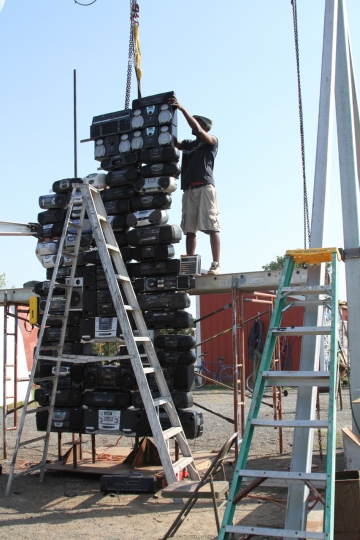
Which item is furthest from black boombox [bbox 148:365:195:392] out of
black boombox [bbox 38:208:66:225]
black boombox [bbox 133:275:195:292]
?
black boombox [bbox 38:208:66:225]

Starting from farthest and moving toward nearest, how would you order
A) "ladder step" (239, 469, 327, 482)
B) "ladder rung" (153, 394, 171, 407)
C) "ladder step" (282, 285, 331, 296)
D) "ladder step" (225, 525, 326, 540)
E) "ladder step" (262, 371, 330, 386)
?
"ladder rung" (153, 394, 171, 407)
"ladder step" (282, 285, 331, 296)
"ladder step" (262, 371, 330, 386)
"ladder step" (239, 469, 327, 482)
"ladder step" (225, 525, 326, 540)

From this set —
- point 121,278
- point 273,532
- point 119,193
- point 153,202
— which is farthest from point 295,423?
point 119,193

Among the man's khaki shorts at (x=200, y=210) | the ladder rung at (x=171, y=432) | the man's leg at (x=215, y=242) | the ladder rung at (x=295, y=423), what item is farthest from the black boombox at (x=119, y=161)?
the ladder rung at (x=295, y=423)

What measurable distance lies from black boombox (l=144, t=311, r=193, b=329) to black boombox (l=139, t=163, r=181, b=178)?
1794mm

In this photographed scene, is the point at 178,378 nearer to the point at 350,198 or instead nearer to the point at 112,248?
the point at 112,248

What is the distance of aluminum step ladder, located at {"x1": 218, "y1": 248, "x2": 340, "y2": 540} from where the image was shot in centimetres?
390

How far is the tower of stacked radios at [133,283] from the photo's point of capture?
7.77 m

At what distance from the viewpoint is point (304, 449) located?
479 centimetres

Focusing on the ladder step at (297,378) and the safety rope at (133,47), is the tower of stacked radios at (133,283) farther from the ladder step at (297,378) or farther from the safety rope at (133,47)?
the ladder step at (297,378)

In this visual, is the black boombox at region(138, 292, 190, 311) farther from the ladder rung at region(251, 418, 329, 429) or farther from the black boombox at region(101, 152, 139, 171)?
the ladder rung at region(251, 418, 329, 429)

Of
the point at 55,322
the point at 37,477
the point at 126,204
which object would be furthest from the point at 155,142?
the point at 37,477

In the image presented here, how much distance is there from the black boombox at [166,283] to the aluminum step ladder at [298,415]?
8.06ft

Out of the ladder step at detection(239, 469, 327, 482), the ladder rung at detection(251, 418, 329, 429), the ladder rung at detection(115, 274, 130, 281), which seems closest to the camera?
the ladder step at detection(239, 469, 327, 482)

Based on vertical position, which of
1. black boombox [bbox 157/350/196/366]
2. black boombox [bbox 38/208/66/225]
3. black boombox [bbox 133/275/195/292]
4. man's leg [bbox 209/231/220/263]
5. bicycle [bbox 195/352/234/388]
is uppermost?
black boombox [bbox 38/208/66/225]
